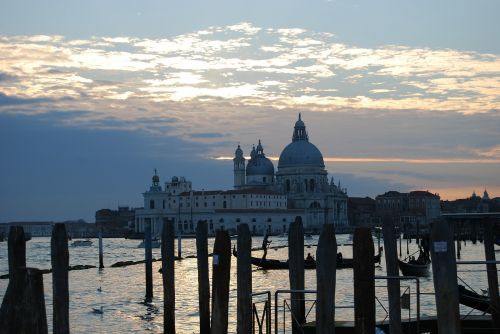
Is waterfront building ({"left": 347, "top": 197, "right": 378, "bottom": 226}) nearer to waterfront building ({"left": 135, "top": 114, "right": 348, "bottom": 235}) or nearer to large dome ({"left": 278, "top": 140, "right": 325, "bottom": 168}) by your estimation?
waterfront building ({"left": 135, "top": 114, "right": 348, "bottom": 235})

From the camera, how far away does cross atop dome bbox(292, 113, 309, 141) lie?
12575cm

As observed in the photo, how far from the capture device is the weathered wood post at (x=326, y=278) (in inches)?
317

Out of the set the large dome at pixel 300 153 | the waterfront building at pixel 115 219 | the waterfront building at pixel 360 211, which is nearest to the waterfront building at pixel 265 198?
the large dome at pixel 300 153

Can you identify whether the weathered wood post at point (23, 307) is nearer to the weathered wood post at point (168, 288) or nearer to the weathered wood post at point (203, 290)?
the weathered wood post at point (203, 290)

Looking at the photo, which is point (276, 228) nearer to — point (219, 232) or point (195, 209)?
point (195, 209)

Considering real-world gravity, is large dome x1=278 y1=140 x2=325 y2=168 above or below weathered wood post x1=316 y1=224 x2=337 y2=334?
above

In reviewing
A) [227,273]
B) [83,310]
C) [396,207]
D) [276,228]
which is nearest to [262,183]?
[276,228]

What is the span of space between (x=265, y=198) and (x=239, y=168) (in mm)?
12584

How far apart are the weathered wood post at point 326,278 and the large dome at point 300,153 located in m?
115

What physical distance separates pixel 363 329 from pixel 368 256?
71 centimetres

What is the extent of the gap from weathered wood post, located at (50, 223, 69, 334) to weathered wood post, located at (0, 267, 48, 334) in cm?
399

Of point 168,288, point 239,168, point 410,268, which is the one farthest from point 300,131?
point 168,288

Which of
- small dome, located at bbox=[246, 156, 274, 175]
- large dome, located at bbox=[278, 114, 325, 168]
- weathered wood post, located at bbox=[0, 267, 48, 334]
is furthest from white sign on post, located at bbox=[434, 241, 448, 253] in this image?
small dome, located at bbox=[246, 156, 274, 175]

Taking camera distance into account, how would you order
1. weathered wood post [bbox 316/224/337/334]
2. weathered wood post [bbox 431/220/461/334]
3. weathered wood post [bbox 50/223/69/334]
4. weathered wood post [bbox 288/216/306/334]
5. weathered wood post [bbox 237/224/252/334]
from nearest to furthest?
weathered wood post [bbox 431/220/461/334]
weathered wood post [bbox 50/223/69/334]
weathered wood post [bbox 316/224/337/334]
weathered wood post [bbox 237/224/252/334]
weathered wood post [bbox 288/216/306/334]
